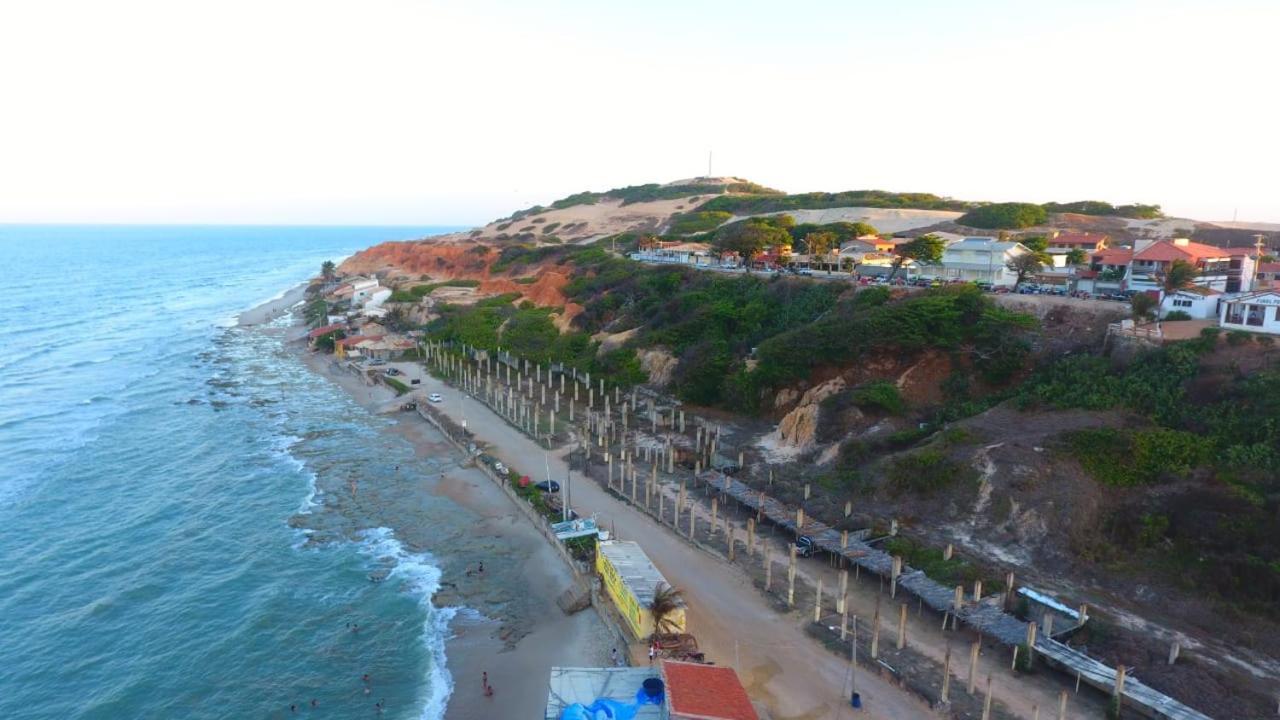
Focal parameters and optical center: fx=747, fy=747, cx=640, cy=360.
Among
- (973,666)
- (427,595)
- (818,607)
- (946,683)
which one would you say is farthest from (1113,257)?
(427,595)

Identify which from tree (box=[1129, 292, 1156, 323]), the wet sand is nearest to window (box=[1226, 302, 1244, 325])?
tree (box=[1129, 292, 1156, 323])

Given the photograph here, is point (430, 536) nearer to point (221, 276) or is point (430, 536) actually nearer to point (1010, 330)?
point (1010, 330)

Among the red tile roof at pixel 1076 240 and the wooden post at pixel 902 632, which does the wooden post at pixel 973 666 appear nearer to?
the wooden post at pixel 902 632

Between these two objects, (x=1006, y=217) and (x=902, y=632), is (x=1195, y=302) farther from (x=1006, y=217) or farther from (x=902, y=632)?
(x=1006, y=217)

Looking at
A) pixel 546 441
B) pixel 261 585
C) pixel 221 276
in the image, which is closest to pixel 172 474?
pixel 261 585

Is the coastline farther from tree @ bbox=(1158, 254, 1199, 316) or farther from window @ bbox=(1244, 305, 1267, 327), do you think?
tree @ bbox=(1158, 254, 1199, 316)

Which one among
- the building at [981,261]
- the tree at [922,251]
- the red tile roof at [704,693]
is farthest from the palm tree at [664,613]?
the tree at [922,251]
